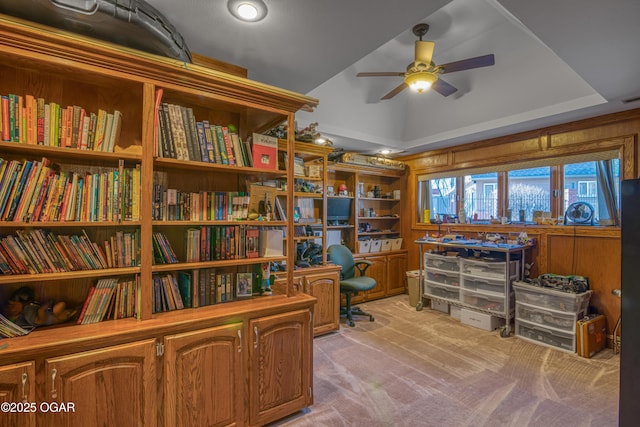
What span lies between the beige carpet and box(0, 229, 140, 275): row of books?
58.3 inches

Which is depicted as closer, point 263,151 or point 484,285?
point 263,151

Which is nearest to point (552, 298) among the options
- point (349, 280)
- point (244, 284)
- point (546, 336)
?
point (546, 336)

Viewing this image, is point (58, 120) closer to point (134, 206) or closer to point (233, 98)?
point (134, 206)

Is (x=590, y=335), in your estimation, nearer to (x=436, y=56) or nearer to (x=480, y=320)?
(x=480, y=320)

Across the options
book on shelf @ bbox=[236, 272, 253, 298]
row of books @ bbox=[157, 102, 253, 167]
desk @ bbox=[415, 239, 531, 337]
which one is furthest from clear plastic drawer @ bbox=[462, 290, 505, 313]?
row of books @ bbox=[157, 102, 253, 167]

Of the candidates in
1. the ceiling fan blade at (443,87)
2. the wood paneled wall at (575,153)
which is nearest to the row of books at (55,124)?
the ceiling fan blade at (443,87)

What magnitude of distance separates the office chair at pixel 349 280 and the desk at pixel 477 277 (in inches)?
37.7

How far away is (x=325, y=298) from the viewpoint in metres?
3.50

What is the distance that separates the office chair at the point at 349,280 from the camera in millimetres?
A: 3732

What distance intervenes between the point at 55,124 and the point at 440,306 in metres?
4.46

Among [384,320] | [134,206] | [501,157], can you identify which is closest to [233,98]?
[134,206]

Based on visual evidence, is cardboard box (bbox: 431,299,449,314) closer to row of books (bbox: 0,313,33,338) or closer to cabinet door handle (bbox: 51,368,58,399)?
cabinet door handle (bbox: 51,368,58,399)

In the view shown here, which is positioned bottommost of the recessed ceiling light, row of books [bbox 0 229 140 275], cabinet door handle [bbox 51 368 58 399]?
cabinet door handle [bbox 51 368 58 399]

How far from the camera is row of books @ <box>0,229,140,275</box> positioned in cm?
142
